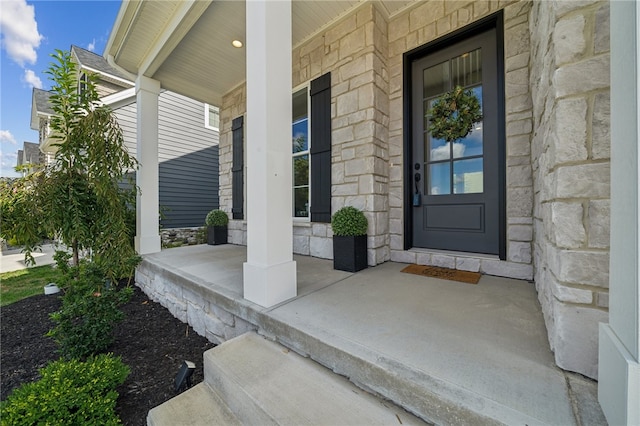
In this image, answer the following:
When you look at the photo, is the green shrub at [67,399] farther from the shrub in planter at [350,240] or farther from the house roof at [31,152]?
the house roof at [31,152]

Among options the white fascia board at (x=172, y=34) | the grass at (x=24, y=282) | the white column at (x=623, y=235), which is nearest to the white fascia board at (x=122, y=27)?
the white fascia board at (x=172, y=34)

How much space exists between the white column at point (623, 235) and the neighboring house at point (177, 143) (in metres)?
7.22

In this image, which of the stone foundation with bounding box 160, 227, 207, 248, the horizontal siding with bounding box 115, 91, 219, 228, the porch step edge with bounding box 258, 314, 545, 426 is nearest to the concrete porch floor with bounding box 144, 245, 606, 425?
the porch step edge with bounding box 258, 314, 545, 426

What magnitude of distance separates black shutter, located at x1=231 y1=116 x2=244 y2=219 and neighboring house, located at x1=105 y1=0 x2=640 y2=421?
0.04 meters

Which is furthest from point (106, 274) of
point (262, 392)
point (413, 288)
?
point (413, 288)

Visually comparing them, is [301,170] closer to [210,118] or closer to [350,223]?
[350,223]

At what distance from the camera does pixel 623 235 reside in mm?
743

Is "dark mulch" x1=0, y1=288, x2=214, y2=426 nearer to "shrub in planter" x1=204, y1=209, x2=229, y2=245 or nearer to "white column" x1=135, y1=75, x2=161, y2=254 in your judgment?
"white column" x1=135, y1=75, x2=161, y2=254

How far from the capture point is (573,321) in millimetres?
971

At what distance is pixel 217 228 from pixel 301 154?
2.24m

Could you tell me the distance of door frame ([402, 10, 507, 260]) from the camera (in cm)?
232

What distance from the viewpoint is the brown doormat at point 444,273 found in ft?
7.34

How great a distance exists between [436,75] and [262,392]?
331cm

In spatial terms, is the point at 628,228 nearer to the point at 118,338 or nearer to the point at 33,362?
the point at 118,338
